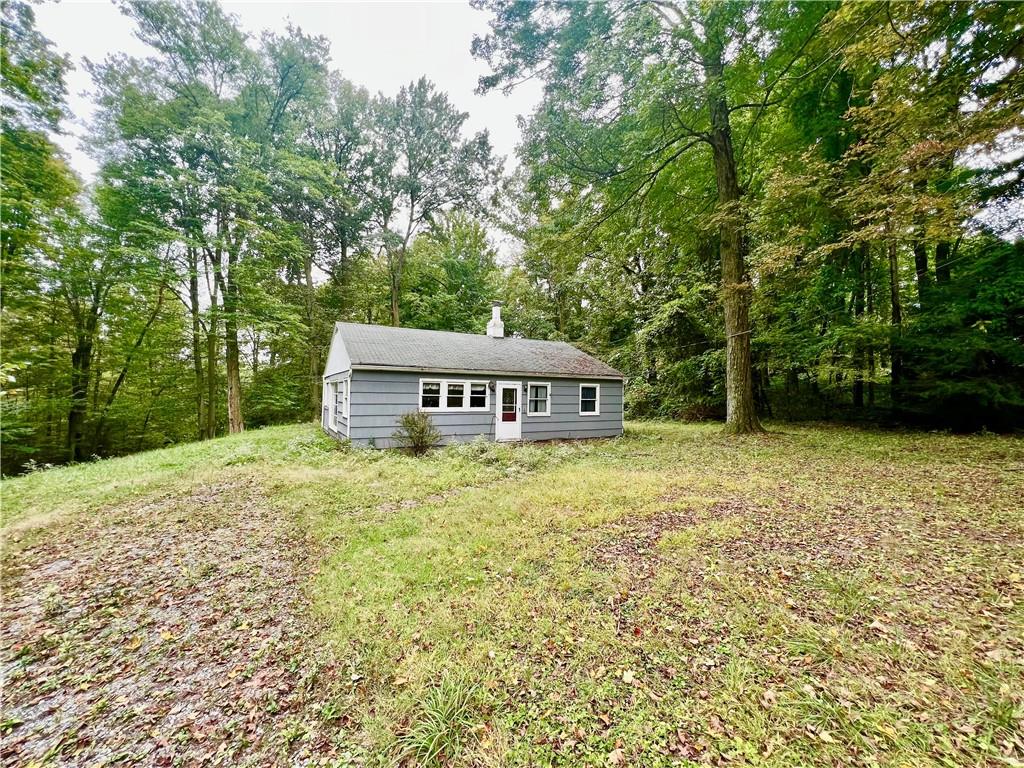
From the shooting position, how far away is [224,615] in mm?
3127

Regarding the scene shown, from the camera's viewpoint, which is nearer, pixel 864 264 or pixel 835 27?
pixel 835 27

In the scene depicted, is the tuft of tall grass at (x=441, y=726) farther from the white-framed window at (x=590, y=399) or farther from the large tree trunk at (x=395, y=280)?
the large tree trunk at (x=395, y=280)

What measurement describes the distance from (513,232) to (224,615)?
23.4m

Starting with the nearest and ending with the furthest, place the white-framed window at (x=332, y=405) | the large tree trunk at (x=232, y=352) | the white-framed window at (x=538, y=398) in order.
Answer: the white-framed window at (x=332, y=405)
the white-framed window at (x=538, y=398)
the large tree trunk at (x=232, y=352)

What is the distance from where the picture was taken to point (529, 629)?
9.25 feet

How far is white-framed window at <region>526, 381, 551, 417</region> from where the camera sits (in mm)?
12055

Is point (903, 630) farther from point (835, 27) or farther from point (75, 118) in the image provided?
point (75, 118)

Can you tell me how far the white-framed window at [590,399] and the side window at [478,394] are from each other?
366cm

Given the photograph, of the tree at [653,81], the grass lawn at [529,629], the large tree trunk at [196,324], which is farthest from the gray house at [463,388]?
the large tree trunk at [196,324]

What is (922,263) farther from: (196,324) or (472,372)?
(196,324)

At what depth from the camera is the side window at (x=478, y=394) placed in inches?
442

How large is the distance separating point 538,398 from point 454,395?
9.52 ft

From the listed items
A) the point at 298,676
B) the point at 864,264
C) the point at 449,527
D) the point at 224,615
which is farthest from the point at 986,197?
the point at 224,615

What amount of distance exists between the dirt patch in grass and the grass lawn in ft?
0.06
